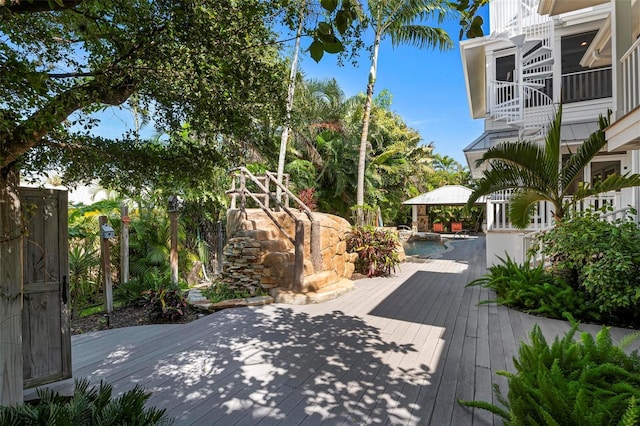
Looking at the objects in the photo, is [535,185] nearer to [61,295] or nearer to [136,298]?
[61,295]

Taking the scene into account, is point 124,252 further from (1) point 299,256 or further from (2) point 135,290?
(1) point 299,256

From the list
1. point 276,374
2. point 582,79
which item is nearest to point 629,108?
point 276,374

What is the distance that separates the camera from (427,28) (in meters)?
11.1

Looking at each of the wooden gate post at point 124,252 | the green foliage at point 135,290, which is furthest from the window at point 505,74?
the wooden gate post at point 124,252

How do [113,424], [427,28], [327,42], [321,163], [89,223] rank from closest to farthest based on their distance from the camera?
[327,42]
[113,424]
[89,223]
[427,28]
[321,163]

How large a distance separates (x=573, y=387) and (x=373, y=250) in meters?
5.88

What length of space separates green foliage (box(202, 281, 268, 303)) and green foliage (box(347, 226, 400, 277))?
301 cm

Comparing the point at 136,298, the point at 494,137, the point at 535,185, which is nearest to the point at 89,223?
the point at 136,298

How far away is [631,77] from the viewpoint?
13.3ft

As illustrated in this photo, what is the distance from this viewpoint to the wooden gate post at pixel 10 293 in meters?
1.93

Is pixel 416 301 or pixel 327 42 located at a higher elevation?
pixel 327 42

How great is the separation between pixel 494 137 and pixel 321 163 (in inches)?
296

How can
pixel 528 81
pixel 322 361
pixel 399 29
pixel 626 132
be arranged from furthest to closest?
pixel 399 29
pixel 528 81
pixel 626 132
pixel 322 361

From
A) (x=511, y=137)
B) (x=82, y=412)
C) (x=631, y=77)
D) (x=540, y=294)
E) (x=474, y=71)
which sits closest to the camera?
(x=82, y=412)
